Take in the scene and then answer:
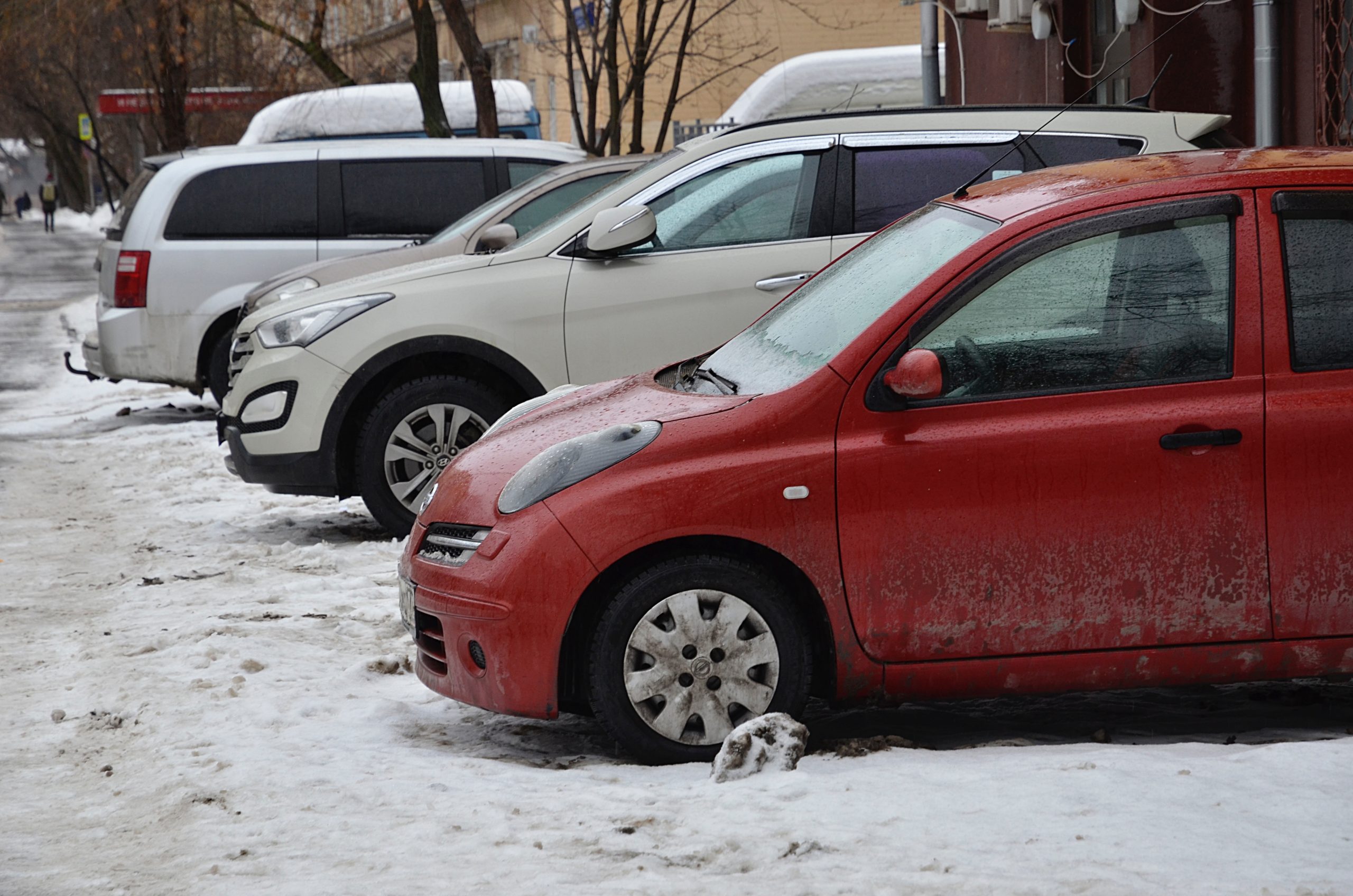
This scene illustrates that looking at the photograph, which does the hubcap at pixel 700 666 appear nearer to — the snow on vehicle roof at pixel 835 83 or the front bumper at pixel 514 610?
the front bumper at pixel 514 610

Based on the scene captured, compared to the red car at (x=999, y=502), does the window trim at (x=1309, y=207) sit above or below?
above

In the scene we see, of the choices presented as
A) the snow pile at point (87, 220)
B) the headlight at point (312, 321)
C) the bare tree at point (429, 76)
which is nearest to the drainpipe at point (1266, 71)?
the headlight at point (312, 321)

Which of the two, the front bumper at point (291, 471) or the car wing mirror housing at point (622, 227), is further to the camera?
the front bumper at point (291, 471)

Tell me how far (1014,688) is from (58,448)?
31.2ft

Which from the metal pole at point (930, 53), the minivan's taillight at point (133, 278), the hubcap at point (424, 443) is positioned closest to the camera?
the hubcap at point (424, 443)

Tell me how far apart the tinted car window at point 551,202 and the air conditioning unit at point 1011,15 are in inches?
159

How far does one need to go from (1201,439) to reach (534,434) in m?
1.94

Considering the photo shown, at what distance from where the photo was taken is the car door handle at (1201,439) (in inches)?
172

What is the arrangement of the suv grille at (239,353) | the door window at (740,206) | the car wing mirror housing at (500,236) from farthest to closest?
1. the car wing mirror housing at (500,236)
2. the suv grille at (239,353)
3. the door window at (740,206)

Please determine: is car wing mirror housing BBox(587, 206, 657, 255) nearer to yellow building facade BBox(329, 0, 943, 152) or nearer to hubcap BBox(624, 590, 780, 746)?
hubcap BBox(624, 590, 780, 746)

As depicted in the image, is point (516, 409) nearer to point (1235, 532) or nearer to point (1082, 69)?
point (1235, 532)

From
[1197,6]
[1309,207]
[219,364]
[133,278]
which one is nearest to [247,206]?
[133,278]

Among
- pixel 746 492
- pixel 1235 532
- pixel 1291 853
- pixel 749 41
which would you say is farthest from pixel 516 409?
pixel 749 41

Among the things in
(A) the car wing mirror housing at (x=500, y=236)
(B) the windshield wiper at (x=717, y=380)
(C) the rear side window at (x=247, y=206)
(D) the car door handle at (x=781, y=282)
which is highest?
(C) the rear side window at (x=247, y=206)
